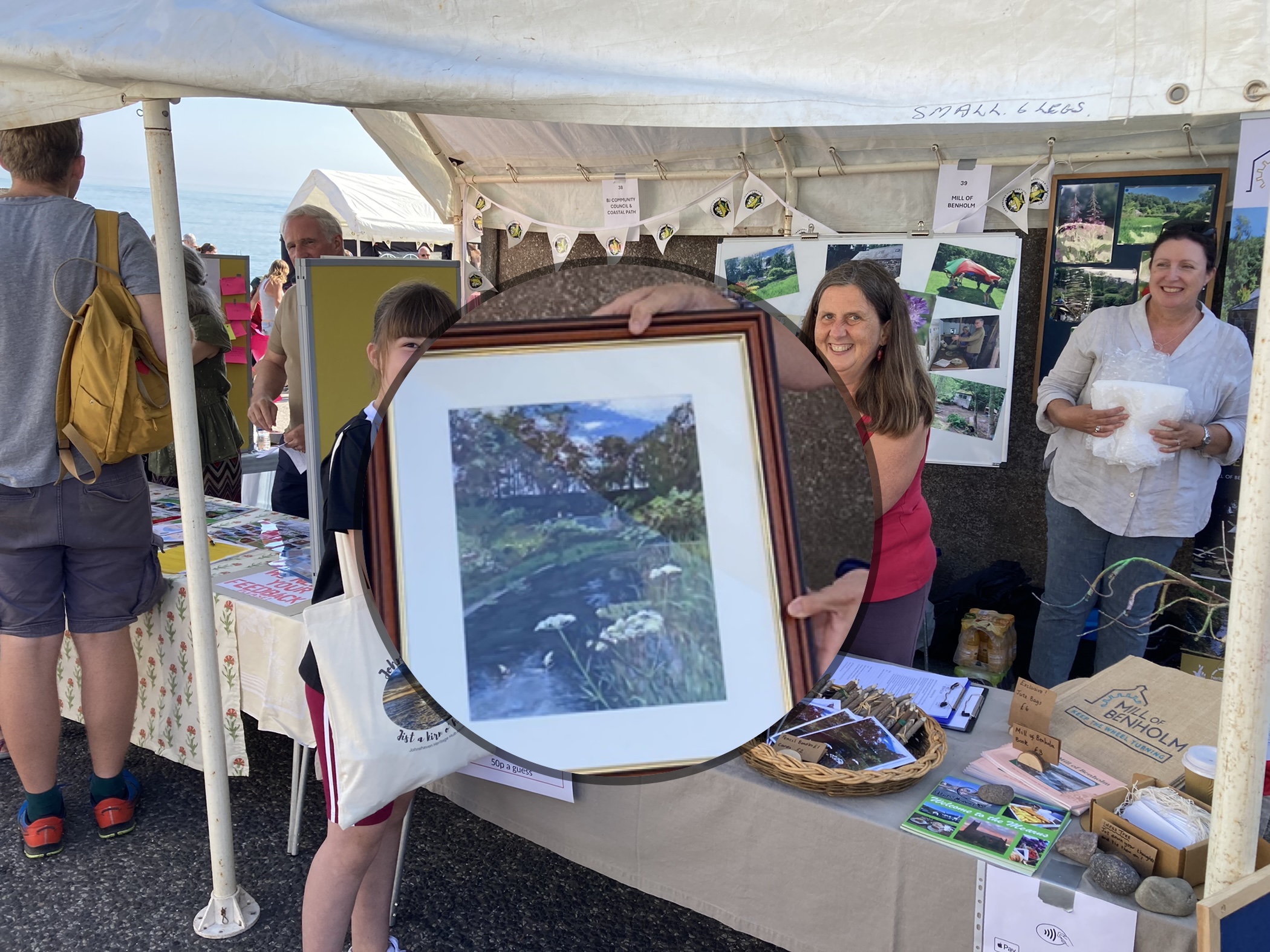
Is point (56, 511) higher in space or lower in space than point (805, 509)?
lower

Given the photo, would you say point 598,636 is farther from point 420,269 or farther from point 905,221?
point 905,221

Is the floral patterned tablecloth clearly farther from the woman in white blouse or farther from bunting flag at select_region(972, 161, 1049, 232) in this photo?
bunting flag at select_region(972, 161, 1049, 232)

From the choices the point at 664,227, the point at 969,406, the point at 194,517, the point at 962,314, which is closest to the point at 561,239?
the point at 664,227

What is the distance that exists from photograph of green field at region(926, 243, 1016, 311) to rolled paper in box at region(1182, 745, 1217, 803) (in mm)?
2152

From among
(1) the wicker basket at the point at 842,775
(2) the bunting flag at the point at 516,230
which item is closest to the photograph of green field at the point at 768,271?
(2) the bunting flag at the point at 516,230

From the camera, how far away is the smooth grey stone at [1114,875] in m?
1.14

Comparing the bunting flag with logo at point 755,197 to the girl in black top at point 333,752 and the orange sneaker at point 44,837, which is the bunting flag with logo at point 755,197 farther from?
the orange sneaker at point 44,837

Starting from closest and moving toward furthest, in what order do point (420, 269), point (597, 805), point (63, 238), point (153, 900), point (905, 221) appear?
point (597, 805)
point (63, 238)
point (153, 900)
point (420, 269)
point (905, 221)

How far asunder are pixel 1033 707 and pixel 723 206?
2.56 m

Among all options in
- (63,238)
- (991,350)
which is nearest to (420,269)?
(63,238)

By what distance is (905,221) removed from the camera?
3.22 m

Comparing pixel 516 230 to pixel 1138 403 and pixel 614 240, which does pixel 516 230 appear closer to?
pixel 614 240

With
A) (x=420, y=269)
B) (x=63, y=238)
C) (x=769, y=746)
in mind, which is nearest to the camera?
(x=769, y=746)

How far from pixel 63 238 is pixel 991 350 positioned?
277 centimetres
